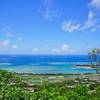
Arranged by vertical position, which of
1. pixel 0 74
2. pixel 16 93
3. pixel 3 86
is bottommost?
pixel 16 93

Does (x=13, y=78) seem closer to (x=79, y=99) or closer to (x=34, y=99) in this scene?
(x=34, y=99)

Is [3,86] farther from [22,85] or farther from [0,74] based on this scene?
[22,85]

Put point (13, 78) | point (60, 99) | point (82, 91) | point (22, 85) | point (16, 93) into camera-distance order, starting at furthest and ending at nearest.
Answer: point (82, 91), point (22, 85), point (13, 78), point (60, 99), point (16, 93)

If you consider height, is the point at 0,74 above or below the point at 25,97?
above

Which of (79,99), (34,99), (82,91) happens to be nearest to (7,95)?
(34,99)

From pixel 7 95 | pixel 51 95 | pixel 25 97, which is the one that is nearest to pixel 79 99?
pixel 51 95

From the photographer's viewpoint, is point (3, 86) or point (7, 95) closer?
point (7, 95)

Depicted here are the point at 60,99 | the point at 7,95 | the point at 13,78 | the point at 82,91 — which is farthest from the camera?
the point at 82,91

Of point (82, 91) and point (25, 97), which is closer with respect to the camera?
point (25, 97)

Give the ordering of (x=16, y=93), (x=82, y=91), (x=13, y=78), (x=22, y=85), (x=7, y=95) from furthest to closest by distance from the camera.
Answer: (x=82, y=91) < (x=22, y=85) < (x=13, y=78) < (x=16, y=93) < (x=7, y=95)
